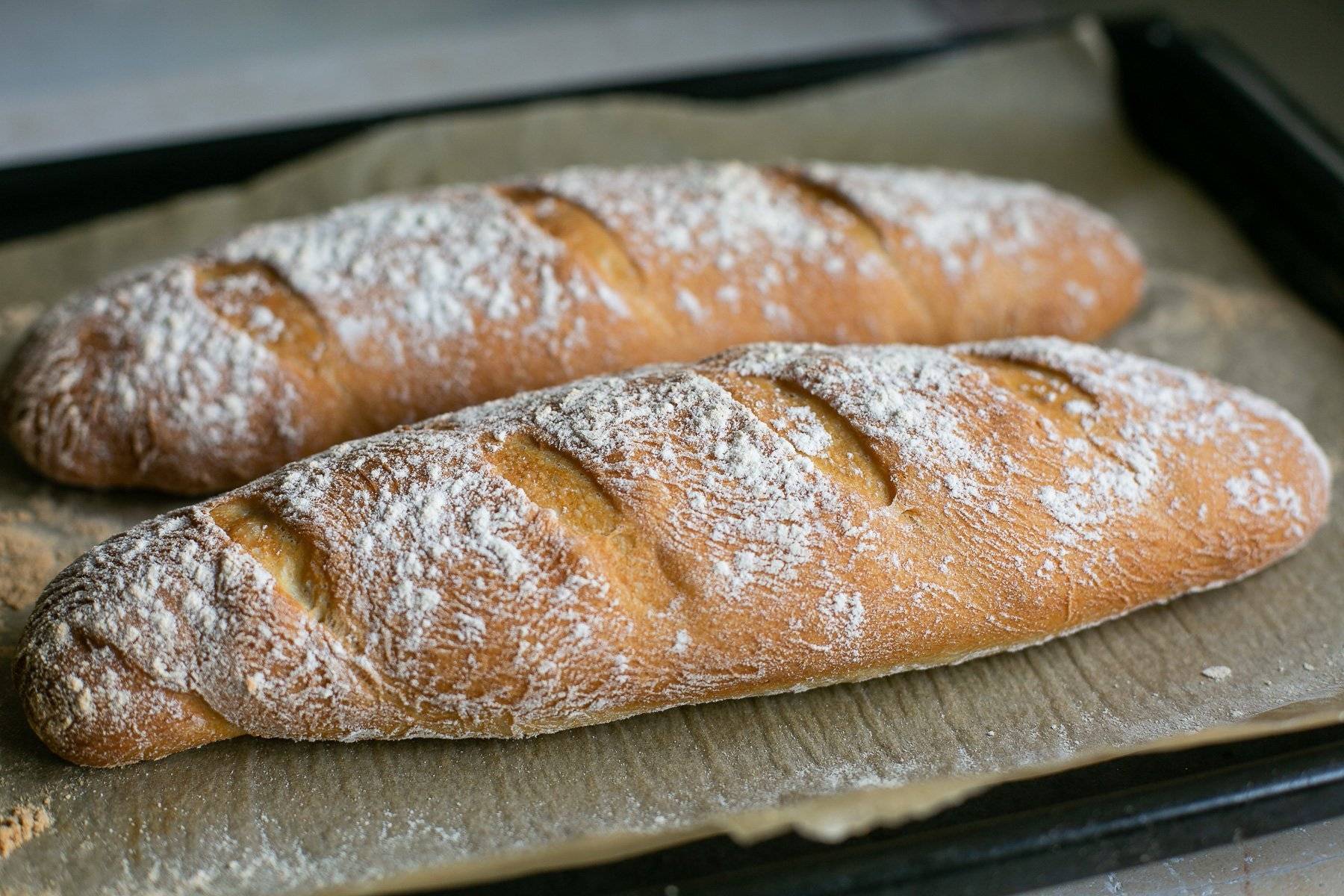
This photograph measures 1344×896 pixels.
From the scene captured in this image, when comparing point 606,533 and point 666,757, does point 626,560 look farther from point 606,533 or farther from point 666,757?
point 666,757

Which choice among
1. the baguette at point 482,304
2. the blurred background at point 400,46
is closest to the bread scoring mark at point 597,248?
the baguette at point 482,304

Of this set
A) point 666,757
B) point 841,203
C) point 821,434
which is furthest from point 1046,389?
point 666,757

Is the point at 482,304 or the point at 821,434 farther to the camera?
the point at 482,304

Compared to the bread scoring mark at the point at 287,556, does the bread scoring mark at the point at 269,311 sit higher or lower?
lower

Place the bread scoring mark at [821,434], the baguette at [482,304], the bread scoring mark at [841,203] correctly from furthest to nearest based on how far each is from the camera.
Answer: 1. the bread scoring mark at [841,203]
2. the baguette at [482,304]
3. the bread scoring mark at [821,434]

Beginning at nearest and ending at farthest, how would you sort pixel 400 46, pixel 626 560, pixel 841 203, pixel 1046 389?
pixel 626 560, pixel 1046 389, pixel 841 203, pixel 400 46

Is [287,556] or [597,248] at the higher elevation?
[597,248]

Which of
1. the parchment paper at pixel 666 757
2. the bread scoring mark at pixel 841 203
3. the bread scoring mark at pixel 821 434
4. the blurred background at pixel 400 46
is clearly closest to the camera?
the parchment paper at pixel 666 757

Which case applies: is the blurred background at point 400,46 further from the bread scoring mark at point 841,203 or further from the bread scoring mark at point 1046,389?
the bread scoring mark at point 1046,389
